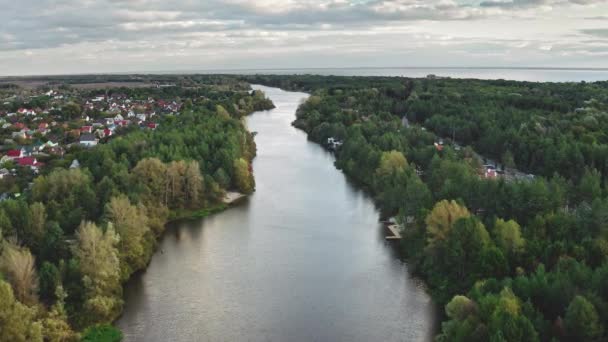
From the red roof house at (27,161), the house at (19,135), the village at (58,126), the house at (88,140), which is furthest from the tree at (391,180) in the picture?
the house at (19,135)

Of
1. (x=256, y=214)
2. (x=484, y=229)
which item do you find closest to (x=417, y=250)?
(x=484, y=229)

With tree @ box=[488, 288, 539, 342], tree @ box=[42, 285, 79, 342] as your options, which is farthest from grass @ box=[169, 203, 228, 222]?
tree @ box=[488, 288, 539, 342]

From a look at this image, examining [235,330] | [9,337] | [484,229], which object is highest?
[484,229]

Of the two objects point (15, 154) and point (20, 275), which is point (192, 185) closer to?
point (20, 275)

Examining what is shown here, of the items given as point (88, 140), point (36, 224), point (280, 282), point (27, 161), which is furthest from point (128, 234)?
point (88, 140)

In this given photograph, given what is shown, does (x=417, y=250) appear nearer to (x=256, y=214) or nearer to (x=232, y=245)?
(x=232, y=245)
